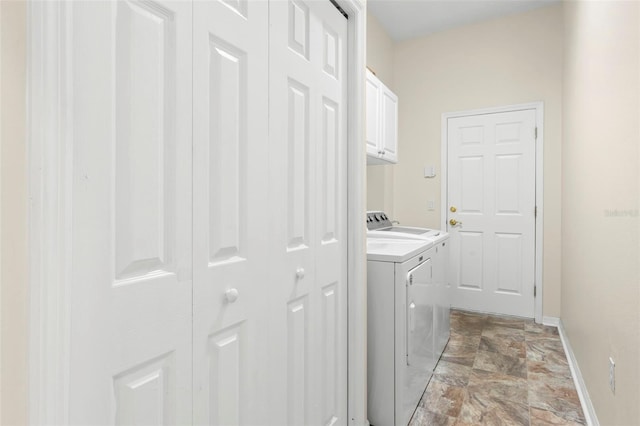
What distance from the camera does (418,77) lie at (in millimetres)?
3996

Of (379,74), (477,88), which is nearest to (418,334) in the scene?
(379,74)

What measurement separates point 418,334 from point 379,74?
2650 millimetres

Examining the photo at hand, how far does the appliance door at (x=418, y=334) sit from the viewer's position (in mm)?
1845

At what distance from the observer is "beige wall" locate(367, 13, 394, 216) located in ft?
11.4

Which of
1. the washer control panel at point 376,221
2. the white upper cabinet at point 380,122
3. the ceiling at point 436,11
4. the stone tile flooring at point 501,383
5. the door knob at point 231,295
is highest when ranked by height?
the ceiling at point 436,11

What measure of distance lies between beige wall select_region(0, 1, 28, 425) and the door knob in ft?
1.45

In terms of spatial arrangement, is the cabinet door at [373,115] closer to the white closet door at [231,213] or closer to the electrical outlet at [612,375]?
the white closet door at [231,213]

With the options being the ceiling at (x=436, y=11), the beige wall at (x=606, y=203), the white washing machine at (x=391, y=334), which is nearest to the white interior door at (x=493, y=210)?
the beige wall at (x=606, y=203)

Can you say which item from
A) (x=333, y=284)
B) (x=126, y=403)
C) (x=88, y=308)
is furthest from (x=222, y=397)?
(x=333, y=284)

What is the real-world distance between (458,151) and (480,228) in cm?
82

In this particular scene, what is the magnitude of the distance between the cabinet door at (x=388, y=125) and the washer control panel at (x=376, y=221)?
48 cm

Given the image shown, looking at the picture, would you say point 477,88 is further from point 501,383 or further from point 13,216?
point 13,216

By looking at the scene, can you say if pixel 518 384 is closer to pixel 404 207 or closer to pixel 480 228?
pixel 480 228

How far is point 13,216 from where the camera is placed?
0.58 meters
